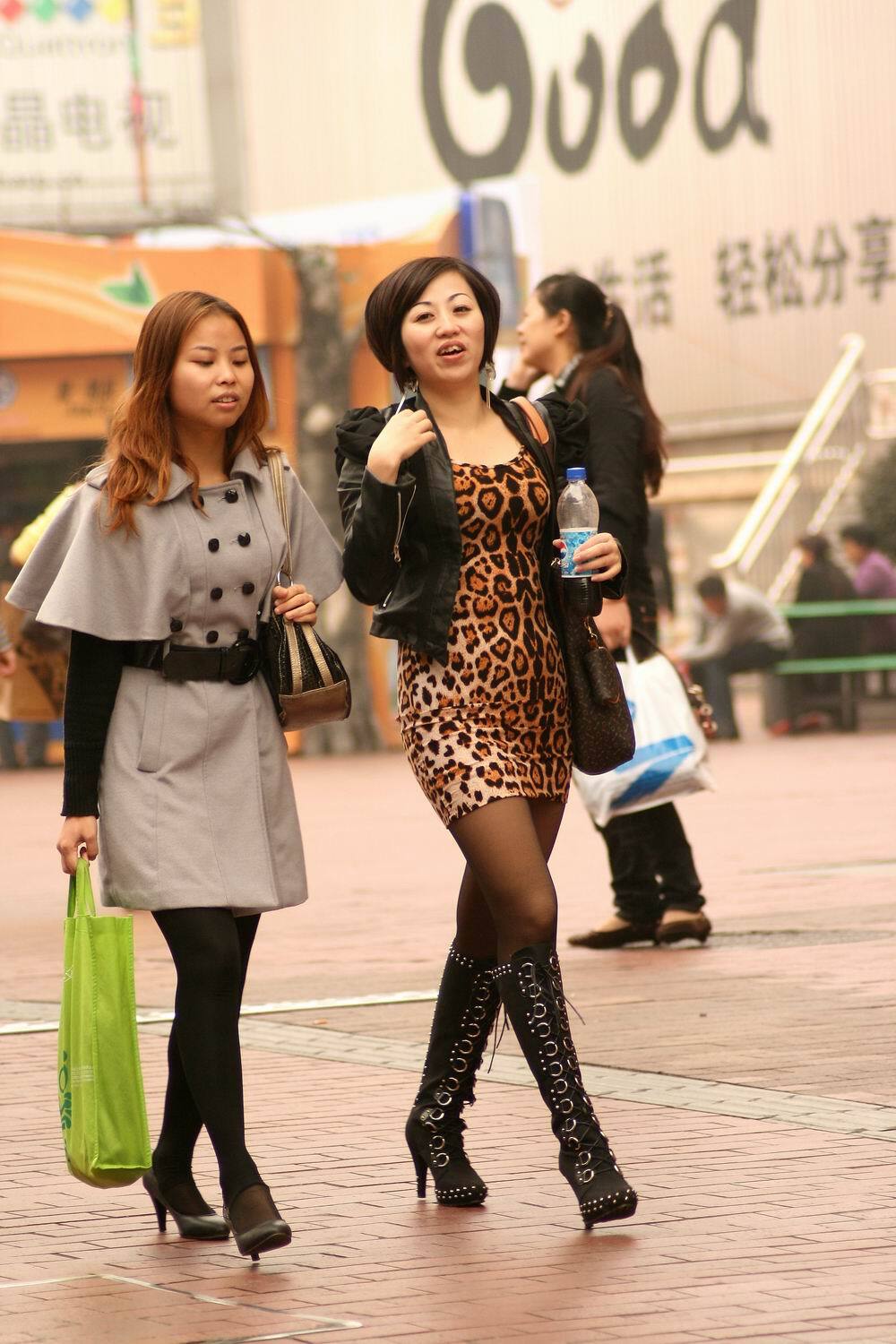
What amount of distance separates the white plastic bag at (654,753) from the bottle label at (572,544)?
3166mm

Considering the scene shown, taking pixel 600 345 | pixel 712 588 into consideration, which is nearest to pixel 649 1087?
pixel 600 345

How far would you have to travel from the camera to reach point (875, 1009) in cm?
700

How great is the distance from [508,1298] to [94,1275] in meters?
0.80

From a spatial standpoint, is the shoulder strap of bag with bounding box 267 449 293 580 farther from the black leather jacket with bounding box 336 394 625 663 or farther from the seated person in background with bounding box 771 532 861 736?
the seated person in background with bounding box 771 532 861 736

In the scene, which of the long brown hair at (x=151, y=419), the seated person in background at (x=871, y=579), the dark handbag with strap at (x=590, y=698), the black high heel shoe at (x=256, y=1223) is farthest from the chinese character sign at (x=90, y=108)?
the black high heel shoe at (x=256, y=1223)

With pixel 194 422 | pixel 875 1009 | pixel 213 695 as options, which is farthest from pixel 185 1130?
pixel 875 1009

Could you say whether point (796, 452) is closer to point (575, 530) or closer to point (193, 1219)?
point (575, 530)

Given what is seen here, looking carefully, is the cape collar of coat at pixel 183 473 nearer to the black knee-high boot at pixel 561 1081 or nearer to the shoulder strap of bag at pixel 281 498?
the shoulder strap of bag at pixel 281 498

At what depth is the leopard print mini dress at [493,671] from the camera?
4.79 m

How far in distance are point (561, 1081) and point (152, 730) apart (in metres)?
1.01

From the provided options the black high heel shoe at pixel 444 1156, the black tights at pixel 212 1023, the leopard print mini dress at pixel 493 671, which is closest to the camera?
the black tights at pixel 212 1023

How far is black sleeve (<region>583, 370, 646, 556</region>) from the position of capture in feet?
24.9

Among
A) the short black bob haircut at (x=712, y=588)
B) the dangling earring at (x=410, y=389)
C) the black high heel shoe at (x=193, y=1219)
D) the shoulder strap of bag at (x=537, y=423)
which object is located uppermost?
the dangling earring at (x=410, y=389)

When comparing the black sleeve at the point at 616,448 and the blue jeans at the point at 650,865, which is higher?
the black sleeve at the point at 616,448
